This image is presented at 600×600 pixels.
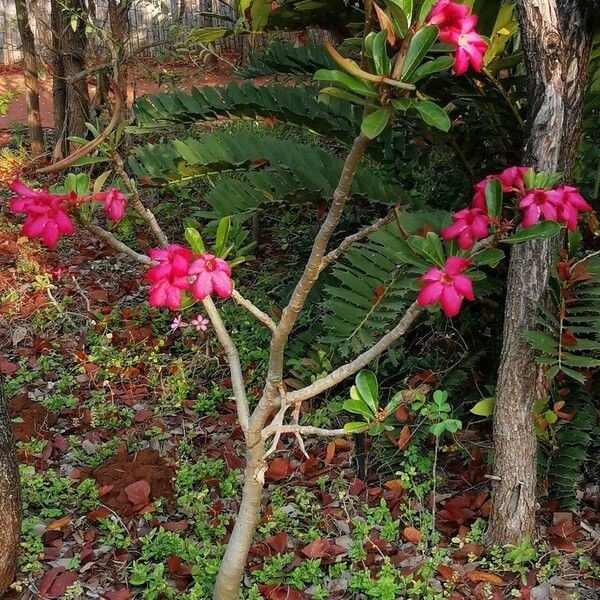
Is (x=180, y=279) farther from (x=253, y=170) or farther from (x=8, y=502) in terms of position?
(x=253, y=170)

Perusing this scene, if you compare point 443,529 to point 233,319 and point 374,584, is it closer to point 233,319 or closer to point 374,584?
point 374,584

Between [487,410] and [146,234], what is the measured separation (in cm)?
271

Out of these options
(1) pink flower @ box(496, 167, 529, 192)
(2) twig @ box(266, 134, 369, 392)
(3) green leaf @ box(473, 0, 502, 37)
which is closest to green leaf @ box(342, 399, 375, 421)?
(2) twig @ box(266, 134, 369, 392)

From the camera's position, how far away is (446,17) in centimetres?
123

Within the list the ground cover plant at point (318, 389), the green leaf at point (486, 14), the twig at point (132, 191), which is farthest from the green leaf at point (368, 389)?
the green leaf at point (486, 14)

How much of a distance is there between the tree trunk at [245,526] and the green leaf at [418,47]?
0.92m

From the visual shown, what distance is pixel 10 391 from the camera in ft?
10.0

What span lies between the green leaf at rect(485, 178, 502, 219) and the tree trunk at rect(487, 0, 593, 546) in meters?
0.60

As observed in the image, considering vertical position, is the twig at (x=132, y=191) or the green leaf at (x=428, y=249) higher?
the twig at (x=132, y=191)

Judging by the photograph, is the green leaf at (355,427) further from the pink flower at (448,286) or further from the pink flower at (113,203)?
the pink flower at (113,203)

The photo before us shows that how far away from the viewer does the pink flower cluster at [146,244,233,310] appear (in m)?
1.33

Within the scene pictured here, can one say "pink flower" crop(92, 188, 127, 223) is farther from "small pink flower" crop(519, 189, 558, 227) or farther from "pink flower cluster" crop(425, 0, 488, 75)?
"small pink flower" crop(519, 189, 558, 227)

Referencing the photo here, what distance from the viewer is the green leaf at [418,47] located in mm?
1161

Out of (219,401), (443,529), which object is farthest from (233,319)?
(443,529)
